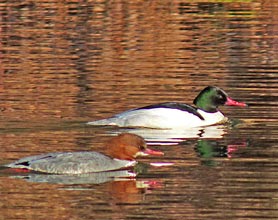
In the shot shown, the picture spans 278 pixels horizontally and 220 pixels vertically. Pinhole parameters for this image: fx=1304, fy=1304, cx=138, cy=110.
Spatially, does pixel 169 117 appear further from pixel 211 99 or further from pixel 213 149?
pixel 213 149

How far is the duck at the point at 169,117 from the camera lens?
17141mm

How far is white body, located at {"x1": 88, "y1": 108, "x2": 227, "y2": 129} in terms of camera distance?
1712cm

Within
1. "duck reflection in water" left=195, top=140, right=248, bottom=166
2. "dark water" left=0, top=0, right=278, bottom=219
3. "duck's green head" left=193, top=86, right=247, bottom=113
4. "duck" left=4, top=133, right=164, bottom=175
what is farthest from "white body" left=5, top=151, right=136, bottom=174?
"duck's green head" left=193, top=86, right=247, bottom=113

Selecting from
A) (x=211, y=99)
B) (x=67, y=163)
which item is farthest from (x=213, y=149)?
(x=211, y=99)

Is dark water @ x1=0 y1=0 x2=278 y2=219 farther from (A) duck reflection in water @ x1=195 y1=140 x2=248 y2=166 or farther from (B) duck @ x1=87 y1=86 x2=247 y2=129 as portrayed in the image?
(B) duck @ x1=87 y1=86 x2=247 y2=129

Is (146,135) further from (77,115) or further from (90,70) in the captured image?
(90,70)

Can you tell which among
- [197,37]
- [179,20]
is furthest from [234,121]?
[179,20]

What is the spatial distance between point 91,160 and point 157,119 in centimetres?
384

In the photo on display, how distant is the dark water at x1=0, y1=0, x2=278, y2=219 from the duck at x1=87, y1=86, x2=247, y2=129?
19 centimetres

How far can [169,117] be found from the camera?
56.7 ft

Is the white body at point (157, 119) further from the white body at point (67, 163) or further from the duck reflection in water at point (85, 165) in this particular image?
the white body at point (67, 163)

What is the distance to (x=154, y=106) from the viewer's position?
682 inches

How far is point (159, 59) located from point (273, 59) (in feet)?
7.07

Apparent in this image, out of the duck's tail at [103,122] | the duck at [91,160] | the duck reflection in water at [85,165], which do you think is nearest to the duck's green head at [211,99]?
the duck's tail at [103,122]
